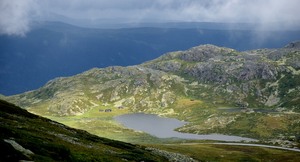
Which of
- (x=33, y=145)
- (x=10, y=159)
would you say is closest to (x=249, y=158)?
(x=33, y=145)

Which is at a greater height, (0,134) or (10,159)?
(0,134)

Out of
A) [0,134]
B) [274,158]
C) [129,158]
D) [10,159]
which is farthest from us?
[274,158]

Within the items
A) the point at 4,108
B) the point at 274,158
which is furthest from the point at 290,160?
the point at 4,108

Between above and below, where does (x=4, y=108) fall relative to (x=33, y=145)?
above

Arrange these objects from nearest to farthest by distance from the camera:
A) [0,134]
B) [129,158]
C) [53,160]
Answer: [53,160]
[0,134]
[129,158]

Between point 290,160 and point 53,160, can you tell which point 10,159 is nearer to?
point 53,160

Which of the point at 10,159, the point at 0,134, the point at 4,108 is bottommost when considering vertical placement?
the point at 10,159

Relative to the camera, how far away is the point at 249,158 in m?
173

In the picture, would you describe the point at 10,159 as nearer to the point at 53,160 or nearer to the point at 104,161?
the point at 53,160

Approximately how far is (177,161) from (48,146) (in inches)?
2097

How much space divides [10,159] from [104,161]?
997 inches

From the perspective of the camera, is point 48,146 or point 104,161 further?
point 104,161

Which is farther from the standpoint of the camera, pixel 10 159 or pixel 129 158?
pixel 129 158

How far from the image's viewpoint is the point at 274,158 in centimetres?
17875
